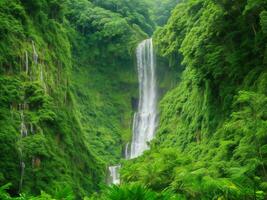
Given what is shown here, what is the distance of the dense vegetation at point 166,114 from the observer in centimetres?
1505

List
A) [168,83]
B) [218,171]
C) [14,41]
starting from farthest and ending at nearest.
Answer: [168,83] → [14,41] → [218,171]

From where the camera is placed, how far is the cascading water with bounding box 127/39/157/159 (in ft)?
142

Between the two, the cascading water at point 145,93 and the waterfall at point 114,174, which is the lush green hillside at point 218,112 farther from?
the cascading water at point 145,93

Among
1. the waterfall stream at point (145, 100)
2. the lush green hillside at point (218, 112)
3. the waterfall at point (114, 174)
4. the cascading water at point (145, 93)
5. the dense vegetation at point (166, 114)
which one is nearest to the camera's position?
the lush green hillside at point (218, 112)

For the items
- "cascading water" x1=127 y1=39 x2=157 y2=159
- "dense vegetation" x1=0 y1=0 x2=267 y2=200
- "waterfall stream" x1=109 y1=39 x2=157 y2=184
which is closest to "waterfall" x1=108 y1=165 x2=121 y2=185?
"dense vegetation" x1=0 y1=0 x2=267 y2=200

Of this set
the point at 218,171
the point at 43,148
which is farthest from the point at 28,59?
the point at 218,171

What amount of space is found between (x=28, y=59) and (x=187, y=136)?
1091 cm

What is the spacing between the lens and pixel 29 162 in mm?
25344

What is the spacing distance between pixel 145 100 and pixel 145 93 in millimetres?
770

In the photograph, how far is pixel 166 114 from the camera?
36094 millimetres

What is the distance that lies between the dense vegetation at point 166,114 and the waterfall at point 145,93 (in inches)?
50.8

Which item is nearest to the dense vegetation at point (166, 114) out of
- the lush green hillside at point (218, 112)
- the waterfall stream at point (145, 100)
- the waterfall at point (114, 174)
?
the lush green hillside at point (218, 112)

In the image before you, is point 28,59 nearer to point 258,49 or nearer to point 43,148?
point 43,148

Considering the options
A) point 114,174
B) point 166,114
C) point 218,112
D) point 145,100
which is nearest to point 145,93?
point 145,100
